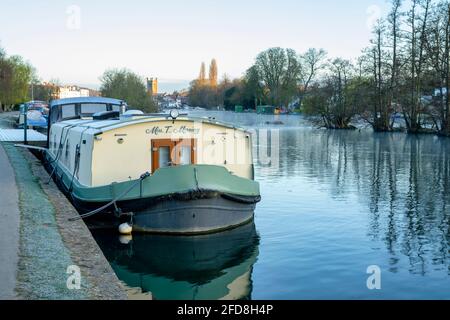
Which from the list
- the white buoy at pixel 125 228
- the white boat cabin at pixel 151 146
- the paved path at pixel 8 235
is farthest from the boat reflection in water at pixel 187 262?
the paved path at pixel 8 235

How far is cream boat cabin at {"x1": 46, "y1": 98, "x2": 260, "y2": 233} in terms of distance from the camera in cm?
1286

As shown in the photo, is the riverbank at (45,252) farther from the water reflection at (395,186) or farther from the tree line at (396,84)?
the tree line at (396,84)

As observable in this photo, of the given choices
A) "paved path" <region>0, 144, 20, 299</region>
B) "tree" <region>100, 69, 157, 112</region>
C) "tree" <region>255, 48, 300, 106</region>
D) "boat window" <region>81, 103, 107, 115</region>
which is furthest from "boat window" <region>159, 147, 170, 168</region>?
"tree" <region>255, 48, 300, 106</region>

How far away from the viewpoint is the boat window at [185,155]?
48.0ft

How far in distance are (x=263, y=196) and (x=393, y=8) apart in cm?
4709

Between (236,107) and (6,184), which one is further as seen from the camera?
(236,107)

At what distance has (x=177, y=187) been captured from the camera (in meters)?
12.7

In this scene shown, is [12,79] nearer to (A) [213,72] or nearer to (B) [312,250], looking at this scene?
(B) [312,250]

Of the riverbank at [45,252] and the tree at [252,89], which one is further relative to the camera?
the tree at [252,89]

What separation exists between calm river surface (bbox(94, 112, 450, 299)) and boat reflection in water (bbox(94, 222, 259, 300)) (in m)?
0.02

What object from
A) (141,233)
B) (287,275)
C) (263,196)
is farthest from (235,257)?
(263,196)

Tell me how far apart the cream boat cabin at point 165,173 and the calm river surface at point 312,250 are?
0.55 m

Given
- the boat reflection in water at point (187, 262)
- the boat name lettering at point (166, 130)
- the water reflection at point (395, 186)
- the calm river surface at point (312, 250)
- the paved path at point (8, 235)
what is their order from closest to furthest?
the paved path at point (8, 235) → the calm river surface at point (312, 250) → the boat reflection in water at point (187, 262) → the water reflection at point (395, 186) → the boat name lettering at point (166, 130)

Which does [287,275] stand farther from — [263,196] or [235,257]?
[263,196]
